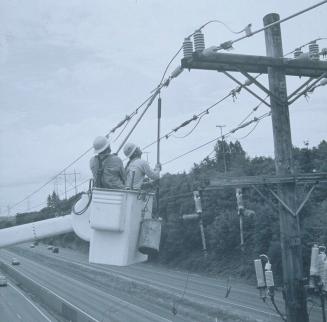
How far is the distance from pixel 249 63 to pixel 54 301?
48499 millimetres

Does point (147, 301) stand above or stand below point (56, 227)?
below

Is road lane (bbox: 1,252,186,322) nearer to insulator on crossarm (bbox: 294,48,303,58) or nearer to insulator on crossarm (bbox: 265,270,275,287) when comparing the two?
insulator on crossarm (bbox: 265,270,275,287)

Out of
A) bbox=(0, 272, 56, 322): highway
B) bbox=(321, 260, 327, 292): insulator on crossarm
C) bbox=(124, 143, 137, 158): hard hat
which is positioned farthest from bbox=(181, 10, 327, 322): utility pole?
bbox=(0, 272, 56, 322): highway

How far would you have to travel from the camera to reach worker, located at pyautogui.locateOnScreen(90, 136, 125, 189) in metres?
7.21

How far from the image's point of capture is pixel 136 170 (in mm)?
7441

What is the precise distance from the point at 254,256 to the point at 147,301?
1085 centimetres

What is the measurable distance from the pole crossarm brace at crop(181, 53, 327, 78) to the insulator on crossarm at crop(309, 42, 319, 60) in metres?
0.13

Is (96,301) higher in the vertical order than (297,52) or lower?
lower

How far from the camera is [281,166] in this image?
34.2 feet

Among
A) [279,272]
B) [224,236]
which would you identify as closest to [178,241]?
[224,236]

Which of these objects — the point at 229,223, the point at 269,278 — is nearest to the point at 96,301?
the point at 229,223

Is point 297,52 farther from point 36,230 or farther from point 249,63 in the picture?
point 36,230

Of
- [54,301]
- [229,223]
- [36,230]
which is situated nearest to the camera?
[36,230]

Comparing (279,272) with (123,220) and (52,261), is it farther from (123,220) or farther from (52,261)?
(52,261)
